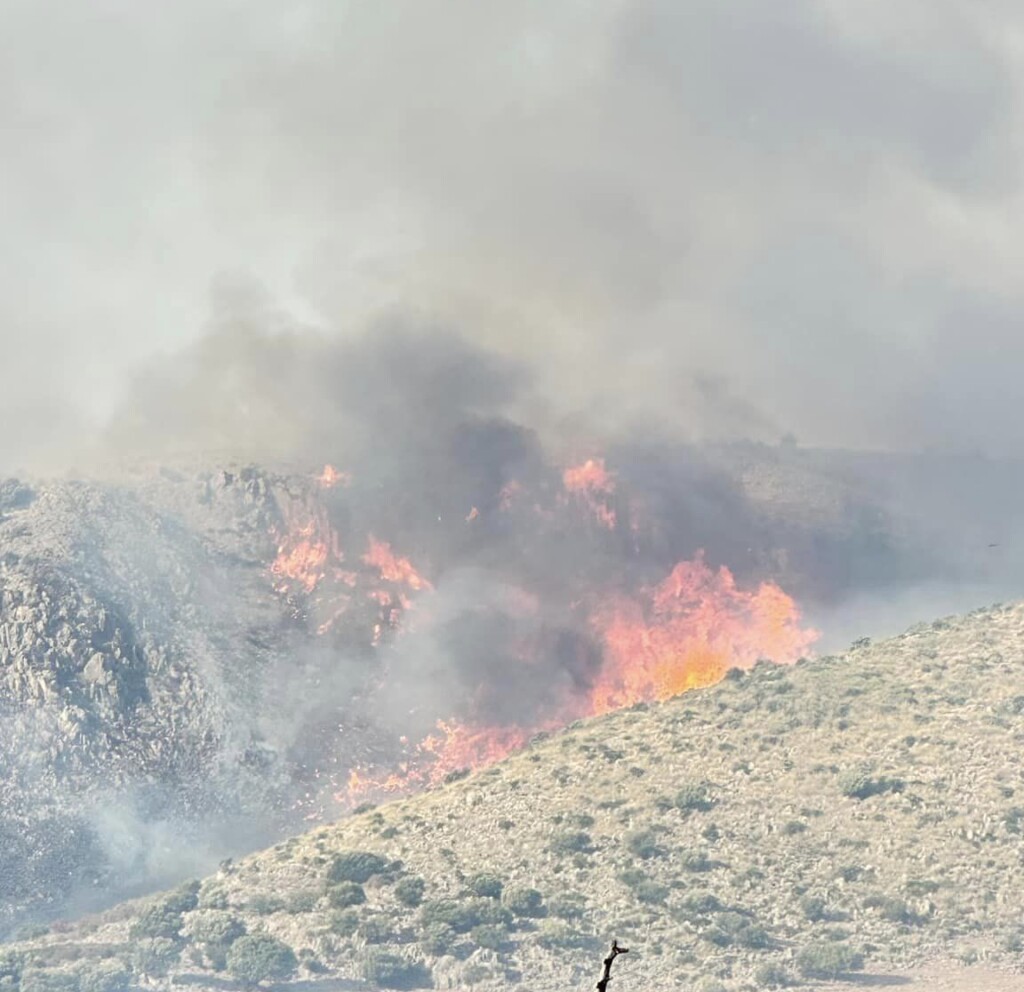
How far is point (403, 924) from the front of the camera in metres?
147

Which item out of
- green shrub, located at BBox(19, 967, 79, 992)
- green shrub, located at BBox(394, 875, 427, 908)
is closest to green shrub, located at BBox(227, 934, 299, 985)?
green shrub, located at BBox(394, 875, 427, 908)

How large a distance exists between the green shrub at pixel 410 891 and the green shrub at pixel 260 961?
420 inches

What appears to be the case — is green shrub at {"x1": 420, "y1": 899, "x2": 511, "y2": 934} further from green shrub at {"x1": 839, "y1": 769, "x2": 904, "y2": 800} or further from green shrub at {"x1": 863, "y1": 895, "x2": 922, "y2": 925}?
green shrub at {"x1": 839, "y1": 769, "x2": 904, "y2": 800}

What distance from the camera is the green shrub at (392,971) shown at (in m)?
140

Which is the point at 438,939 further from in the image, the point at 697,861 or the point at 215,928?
the point at 697,861

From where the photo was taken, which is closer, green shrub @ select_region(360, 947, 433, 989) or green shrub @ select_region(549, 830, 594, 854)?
green shrub @ select_region(360, 947, 433, 989)

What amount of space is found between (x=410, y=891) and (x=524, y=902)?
394 inches

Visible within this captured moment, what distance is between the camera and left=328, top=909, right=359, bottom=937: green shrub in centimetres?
14500

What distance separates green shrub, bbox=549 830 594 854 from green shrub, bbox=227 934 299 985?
25.3m

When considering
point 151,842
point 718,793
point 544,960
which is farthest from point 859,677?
point 151,842

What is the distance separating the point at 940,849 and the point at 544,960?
3448 cm

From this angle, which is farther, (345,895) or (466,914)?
(345,895)

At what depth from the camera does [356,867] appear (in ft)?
509

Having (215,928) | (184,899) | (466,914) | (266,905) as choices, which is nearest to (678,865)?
(466,914)
